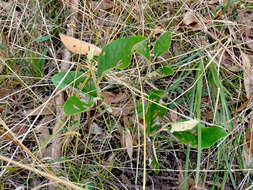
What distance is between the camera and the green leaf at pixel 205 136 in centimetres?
82

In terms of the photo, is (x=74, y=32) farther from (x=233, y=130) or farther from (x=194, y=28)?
(x=233, y=130)

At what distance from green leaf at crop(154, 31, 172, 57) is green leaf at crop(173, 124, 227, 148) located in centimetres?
29

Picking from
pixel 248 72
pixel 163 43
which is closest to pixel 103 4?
pixel 163 43

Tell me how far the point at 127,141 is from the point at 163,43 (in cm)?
37

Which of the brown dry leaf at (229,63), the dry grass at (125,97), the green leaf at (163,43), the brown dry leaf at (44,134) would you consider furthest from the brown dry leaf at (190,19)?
the brown dry leaf at (44,134)

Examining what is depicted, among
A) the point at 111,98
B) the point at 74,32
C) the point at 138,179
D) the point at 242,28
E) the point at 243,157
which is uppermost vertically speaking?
the point at 242,28

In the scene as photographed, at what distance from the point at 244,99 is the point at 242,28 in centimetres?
33

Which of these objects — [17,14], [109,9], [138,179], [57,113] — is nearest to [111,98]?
[57,113]

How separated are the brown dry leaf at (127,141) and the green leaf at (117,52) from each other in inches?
12.2

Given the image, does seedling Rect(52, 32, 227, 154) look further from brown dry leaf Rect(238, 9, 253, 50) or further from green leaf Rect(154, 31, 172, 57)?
brown dry leaf Rect(238, 9, 253, 50)

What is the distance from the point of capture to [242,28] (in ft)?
3.93

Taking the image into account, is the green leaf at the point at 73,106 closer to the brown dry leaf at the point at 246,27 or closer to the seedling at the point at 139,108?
the seedling at the point at 139,108

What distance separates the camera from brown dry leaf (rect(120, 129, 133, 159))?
98 cm

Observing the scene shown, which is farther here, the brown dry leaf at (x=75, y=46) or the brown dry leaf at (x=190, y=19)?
the brown dry leaf at (x=190, y=19)
